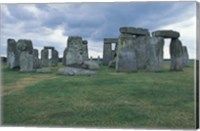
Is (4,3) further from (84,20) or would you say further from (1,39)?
(84,20)

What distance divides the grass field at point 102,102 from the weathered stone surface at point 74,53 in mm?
2375

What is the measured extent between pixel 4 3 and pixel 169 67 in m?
4.81

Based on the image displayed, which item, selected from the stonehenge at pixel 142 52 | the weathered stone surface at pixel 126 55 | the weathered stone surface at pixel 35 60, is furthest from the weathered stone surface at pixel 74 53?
the weathered stone surface at pixel 126 55

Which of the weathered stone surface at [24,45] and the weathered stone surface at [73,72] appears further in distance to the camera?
the weathered stone surface at [24,45]

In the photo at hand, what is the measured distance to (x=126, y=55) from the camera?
469 inches

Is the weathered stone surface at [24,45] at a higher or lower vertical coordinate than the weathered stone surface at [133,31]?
lower

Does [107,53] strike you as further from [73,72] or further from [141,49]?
[73,72]

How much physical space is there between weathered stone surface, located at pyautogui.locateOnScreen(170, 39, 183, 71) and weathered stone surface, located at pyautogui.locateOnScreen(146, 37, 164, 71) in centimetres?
32

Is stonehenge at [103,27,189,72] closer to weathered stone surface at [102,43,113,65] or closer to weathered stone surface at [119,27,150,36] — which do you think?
weathered stone surface at [119,27,150,36]

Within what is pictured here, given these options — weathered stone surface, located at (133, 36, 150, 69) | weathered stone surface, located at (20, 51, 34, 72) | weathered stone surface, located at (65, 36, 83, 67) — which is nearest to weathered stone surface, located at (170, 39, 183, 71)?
weathered stone surface, located at (133, 36, 150, 69)

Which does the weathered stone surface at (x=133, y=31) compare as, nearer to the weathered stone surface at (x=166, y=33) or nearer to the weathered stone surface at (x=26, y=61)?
the weathered stone surface at (x=166, y=33)

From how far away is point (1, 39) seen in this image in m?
8.88

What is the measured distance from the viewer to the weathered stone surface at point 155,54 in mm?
11250

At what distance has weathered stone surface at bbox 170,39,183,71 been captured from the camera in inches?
428
